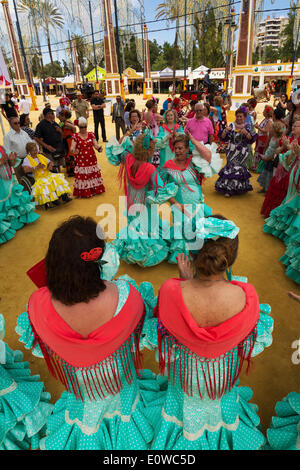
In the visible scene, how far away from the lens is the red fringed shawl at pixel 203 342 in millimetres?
1392

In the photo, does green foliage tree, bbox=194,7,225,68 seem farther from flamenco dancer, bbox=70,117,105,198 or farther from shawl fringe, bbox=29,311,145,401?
shawl fringe, bbox=29,311,145,401

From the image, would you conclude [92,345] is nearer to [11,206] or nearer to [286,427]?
[286,427]

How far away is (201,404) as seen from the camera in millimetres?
1708

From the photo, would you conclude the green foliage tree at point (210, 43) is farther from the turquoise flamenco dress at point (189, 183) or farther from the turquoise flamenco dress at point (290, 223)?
the turquoise flamenco dress at point (189, 183)

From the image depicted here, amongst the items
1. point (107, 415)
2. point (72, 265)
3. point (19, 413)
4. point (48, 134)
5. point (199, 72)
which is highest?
point (199, 72)

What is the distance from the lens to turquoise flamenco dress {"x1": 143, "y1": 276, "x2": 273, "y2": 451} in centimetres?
162

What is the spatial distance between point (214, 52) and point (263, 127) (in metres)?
37.2

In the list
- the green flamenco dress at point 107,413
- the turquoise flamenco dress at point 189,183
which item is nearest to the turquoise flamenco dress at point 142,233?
the turquoise flamenco dress at point 189,183

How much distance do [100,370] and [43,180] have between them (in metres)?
4.99

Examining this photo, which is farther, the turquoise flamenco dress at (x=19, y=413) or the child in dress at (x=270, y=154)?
the child in dress at (x=270, y=154)

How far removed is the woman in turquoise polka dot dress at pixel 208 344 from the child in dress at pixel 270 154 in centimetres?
419

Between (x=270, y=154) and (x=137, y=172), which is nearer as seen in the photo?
(x=137, y=172)

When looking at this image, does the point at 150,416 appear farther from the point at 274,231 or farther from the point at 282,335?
the point at 274,231

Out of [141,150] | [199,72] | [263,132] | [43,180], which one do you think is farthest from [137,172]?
[199,72]
